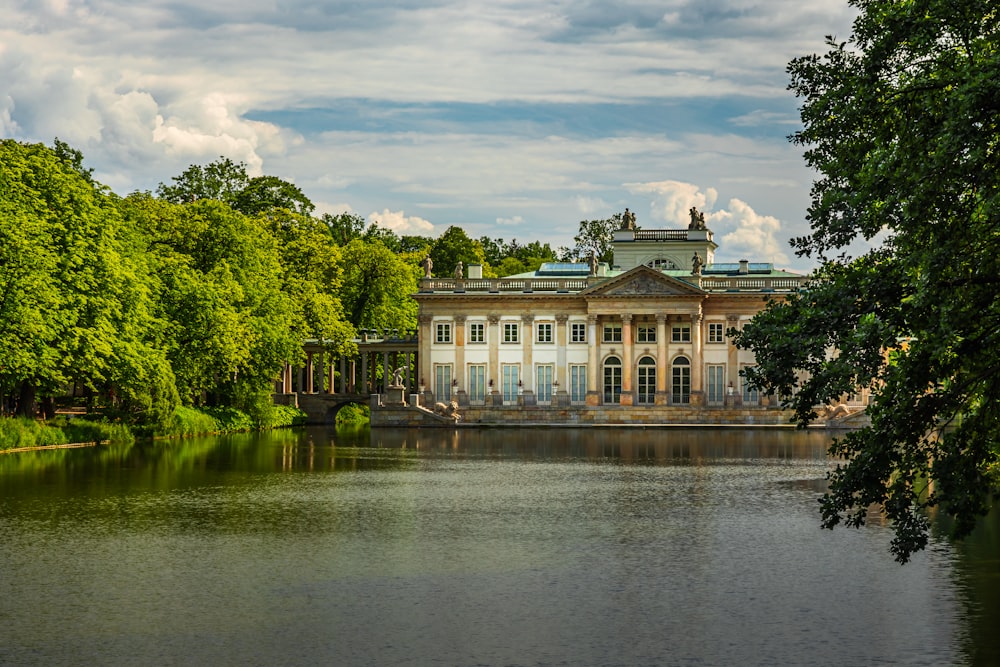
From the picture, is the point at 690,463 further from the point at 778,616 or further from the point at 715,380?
the point at 715,380

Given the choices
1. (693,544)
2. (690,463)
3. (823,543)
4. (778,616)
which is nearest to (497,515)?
(693,544)

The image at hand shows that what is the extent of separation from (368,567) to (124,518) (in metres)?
8.73

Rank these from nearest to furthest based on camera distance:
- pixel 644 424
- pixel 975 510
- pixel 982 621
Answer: pixel 975 510
pixel 982 621
pixel 644 424

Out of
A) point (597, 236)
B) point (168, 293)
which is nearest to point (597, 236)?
point (597, 236)

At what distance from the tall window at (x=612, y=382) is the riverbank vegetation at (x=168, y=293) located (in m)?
15.6

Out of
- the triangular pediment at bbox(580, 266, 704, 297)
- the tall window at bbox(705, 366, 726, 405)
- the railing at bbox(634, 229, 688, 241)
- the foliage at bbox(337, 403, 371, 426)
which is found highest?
the railing at bbox(634, 229, 688, 241)

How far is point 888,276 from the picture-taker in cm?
1570

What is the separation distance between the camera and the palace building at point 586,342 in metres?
88.2

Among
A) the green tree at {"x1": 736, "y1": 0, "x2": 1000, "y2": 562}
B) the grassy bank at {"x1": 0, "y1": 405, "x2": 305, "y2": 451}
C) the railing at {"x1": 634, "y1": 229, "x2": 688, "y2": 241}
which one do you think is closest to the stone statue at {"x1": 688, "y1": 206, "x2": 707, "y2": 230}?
the railing at {"x1": 634, "y1": 229, "x2": 688, "y2": 241}

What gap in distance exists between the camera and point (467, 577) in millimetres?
21422

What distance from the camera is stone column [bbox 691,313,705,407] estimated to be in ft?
288

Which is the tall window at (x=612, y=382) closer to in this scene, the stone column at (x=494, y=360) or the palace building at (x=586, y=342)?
the palace building at (x=586, y=342)

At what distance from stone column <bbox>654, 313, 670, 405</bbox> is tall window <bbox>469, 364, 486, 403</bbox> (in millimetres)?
11681

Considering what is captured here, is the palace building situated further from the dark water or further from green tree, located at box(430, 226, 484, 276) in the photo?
the dark water
